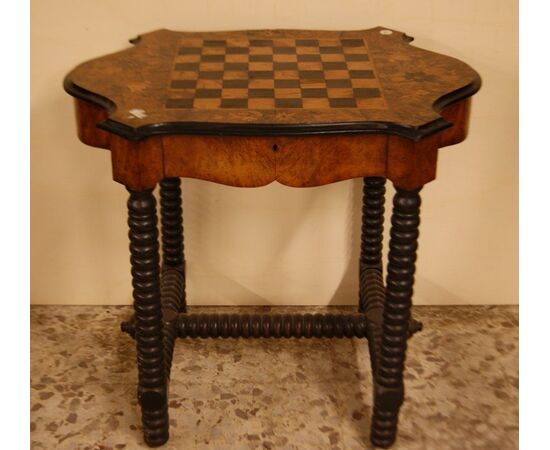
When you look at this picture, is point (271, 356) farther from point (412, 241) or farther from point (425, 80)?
point (425, 80)

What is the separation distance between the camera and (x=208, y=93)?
194cm

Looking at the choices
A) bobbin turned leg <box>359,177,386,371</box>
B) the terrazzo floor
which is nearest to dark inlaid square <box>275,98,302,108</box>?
bobbin turned leg <box>359,177,386,371</box>

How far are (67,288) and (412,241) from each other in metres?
1.36

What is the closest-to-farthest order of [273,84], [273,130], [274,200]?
[273,130] < [273,84] < [274,200]

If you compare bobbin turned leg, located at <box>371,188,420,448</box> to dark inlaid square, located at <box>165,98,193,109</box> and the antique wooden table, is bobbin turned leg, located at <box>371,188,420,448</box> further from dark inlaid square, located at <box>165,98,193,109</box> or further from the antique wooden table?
dark inlaid square, located at <box>165,98,193,109</box>

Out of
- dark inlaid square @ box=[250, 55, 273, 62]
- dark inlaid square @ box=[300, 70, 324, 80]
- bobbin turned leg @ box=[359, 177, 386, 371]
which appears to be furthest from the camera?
bobbin turned leg @ box=[359, 177, 386, 371]

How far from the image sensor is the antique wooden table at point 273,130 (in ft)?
5.87

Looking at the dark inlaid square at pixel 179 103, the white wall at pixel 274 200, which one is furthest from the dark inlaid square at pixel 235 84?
the white wall at pixel 274 200

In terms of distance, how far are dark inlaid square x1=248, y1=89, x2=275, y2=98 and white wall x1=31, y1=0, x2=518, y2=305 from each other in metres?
0.57

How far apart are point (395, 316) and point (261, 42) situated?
833 mm

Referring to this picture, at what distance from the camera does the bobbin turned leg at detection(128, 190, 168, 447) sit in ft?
6.24

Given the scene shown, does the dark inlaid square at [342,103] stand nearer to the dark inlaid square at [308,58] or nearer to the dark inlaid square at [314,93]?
the dark inlaid square at [314,93]

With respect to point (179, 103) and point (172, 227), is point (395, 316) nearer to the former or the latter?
point (179, 103)

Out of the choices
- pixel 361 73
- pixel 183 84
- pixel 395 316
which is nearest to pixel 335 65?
pixel 361 73
